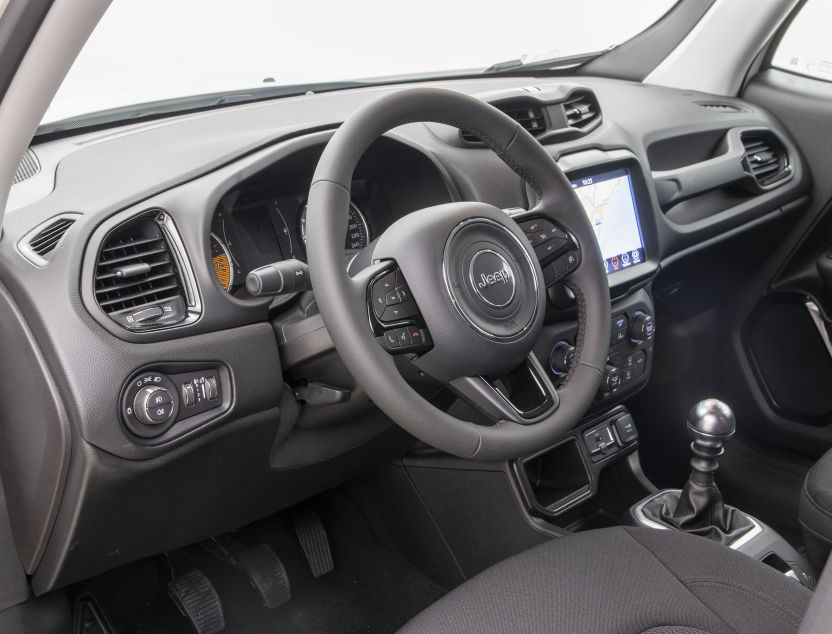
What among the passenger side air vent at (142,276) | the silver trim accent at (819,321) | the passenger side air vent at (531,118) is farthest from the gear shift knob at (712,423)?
the passenger side air vent at (142,276)

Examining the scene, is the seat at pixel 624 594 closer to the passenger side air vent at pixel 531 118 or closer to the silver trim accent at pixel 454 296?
the silver trim accent at pixel 454 296

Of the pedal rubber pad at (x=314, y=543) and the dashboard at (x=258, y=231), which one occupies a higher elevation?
the dashboard at (x=258, y=231)

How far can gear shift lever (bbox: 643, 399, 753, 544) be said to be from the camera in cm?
151

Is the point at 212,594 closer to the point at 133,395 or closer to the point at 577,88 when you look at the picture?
the point at 133,395

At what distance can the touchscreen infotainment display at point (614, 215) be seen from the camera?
5.49 feet

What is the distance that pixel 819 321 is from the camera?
2.18m

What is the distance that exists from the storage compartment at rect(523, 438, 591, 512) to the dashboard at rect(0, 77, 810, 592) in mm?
151

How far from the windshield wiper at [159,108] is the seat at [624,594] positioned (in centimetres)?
109

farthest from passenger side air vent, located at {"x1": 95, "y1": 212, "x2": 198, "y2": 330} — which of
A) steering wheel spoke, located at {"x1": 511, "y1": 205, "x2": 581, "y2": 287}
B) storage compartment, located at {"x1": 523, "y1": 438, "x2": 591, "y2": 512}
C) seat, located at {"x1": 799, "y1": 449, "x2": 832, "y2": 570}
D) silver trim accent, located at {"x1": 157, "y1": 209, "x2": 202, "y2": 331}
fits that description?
seat, located at {"x1": 799, "y1": 449, "x2": 832, "y2": 570}

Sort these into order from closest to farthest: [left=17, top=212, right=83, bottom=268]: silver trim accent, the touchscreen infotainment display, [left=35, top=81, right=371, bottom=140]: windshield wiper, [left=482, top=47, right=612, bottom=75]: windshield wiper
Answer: [left=17, top=212, right=83, bottom=268]: silver trim accent < [left=35, top=81, right=371, bottom=140]: windshield wiper < the touchscreen infotainment display < [left=482, top=47, right=612, bottom=75]: windshield wiper

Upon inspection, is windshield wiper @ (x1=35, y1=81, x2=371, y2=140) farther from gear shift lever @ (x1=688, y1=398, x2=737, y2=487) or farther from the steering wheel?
gear shift lever @ (x1=688, y1=398, x2=737, y2=487)

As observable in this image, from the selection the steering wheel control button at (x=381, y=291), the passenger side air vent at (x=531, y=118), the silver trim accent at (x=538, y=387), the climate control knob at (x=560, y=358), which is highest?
the passenger side air vent at (x=531, y=118)

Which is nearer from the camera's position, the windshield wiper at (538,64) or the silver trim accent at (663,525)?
the silver trim accent at (663,525)

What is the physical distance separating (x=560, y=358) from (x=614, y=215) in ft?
1.13
